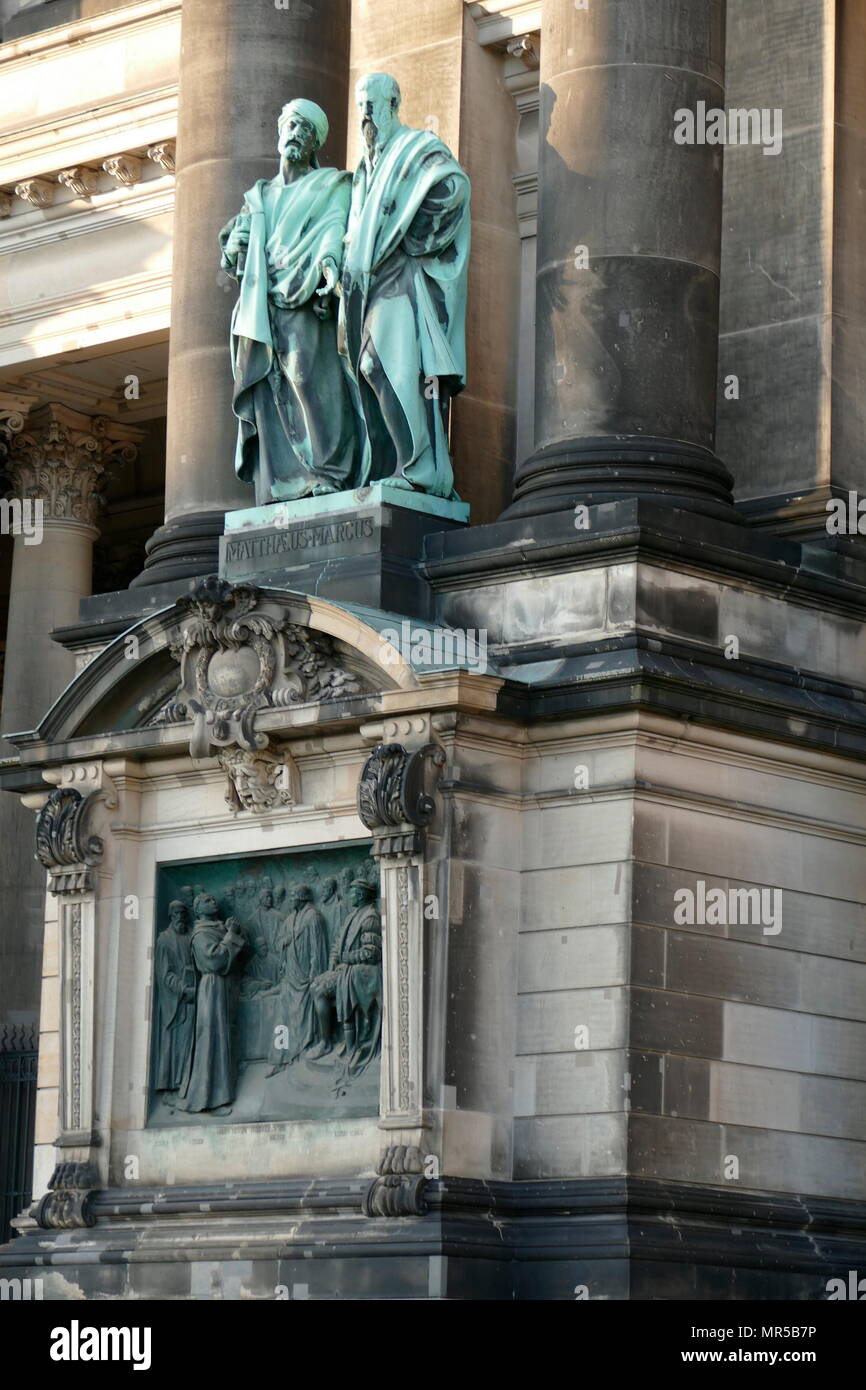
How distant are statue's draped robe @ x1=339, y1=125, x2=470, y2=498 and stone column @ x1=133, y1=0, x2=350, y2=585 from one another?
109 inches

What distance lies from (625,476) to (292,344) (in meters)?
3.21

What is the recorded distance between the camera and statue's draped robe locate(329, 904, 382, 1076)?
2223 cm

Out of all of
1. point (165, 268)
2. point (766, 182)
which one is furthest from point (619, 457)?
point (165, 268)

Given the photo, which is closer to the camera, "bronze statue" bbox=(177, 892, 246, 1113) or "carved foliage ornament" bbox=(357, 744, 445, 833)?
"carved foliage ornament" bbox=(357, 744, 445, 833)

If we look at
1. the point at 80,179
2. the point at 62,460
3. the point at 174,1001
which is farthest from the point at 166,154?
the point at 174,1001

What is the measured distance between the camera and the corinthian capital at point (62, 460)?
1516 inches

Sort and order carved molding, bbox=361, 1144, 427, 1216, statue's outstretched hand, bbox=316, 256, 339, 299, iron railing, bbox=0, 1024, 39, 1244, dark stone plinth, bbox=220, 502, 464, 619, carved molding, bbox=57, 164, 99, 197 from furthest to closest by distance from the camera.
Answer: carved molding, bbox=57, 164, 99, 197
iron railing, bbox=0, 1024, 39, 1244
statue's outstretched hand, bbox=316, 256, 339, 299
dark stone plinth, bbox=220, 502, 464, 619
carved molding, bbox=361, 1144, 427, 1216

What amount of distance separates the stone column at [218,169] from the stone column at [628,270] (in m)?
3.85

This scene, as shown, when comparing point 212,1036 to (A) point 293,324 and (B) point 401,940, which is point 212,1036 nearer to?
(B) point 401,940

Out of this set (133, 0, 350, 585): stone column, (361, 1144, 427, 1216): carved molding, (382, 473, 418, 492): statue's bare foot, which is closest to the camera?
(361, 1144, 427, 1216): carved molding

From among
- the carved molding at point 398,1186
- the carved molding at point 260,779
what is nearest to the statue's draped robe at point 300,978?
the carved molding at point 260,779

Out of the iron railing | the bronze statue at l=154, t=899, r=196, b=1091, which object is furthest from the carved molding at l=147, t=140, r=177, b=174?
the bronze statue at l=154, t=899, r=196, b=1091

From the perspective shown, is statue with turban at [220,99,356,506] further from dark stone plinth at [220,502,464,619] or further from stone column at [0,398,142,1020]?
stone column at [0,398,142,1020]

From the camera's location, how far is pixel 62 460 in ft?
127
